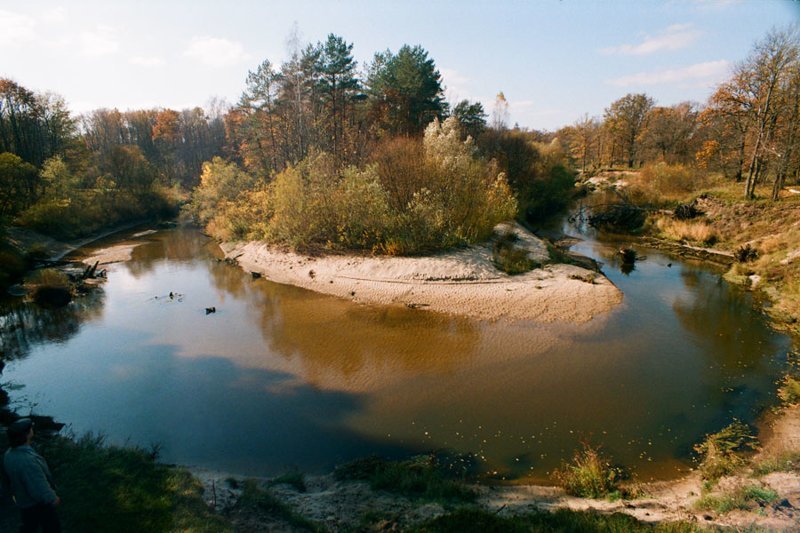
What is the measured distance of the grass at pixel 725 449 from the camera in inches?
301

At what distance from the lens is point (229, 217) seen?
109 ft

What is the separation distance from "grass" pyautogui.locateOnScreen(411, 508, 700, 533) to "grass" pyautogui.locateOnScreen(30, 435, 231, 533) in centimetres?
316

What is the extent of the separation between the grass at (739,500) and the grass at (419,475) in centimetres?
362

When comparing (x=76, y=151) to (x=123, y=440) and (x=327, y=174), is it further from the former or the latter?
(x=123, y=440)

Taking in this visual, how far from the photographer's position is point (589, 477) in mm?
7395

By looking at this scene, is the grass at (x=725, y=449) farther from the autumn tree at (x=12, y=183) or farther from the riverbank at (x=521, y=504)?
the autumn tree at (x=12, y=183)

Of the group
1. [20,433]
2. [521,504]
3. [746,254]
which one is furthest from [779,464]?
[746,254]

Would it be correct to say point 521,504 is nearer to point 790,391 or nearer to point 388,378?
point 388,378

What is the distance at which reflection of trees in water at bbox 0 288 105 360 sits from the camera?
48.7ft

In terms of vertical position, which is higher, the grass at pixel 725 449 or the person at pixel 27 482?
the person at pixel 27 482

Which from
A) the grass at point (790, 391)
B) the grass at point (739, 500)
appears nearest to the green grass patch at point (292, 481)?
the grass at point (739, 500)

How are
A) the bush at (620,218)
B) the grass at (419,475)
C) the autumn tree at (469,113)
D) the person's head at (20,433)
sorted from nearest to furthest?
the person's head at (20,433) < the grass at (419,475) < the bush at (620,218) < the autumn tree at (469,113)

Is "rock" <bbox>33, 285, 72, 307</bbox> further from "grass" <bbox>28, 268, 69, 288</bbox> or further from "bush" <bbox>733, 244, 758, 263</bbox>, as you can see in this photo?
"bush" <bbox>733, 244, 758, 263</bbox>

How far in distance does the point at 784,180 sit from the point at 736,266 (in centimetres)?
1467
